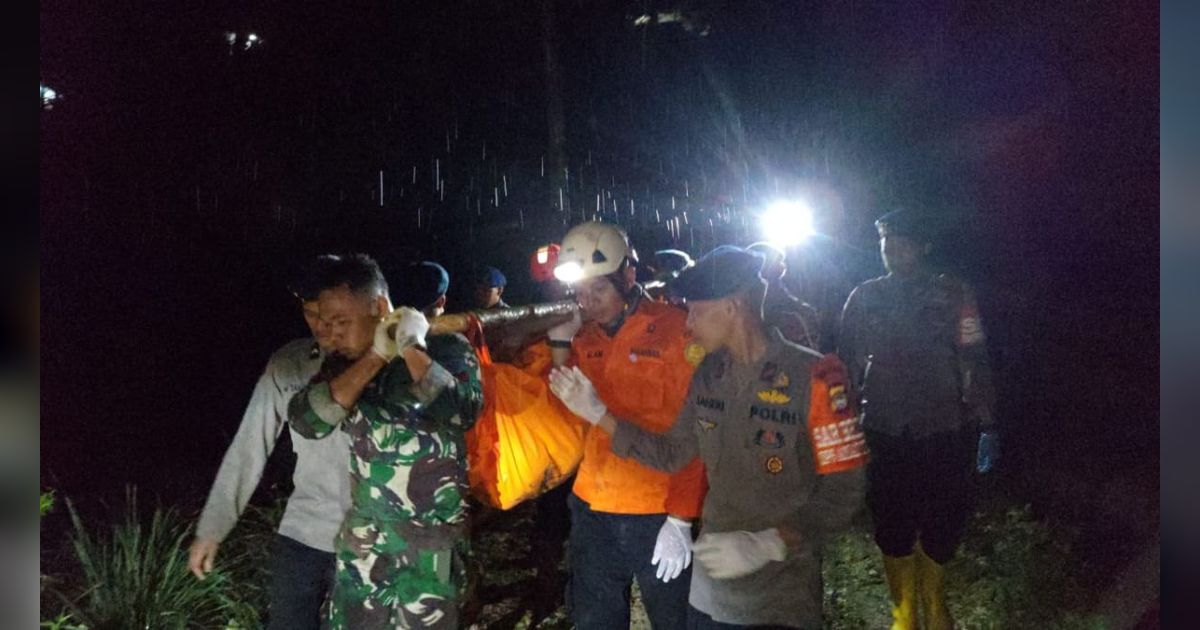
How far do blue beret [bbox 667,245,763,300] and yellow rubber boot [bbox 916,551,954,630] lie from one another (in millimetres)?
1956

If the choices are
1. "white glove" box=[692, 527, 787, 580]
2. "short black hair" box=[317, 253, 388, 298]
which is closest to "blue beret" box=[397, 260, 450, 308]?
"short black hair" box=[317, 253, 388, 298]

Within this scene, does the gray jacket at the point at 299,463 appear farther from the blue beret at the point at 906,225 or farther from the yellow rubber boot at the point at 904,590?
the blue beret at the point at 906,225

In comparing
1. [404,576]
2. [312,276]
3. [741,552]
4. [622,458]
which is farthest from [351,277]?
[741,552]

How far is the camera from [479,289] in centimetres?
551

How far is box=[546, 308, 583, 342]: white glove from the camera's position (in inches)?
149

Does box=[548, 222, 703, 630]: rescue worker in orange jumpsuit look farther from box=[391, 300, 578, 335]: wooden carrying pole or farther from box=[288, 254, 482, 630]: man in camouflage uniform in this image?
box=[288, 254, 482, 630]: man in camouflage uniform

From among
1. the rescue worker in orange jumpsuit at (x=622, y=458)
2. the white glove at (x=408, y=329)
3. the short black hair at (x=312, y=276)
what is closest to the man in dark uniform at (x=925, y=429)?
the rescue worker in orange jumpsuit at (x=622, y=458)

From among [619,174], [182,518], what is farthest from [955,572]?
[619,174]

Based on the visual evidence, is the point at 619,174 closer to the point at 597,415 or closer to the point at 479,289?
the point at 479,289

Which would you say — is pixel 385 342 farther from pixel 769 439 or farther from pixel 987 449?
pixel 987 449

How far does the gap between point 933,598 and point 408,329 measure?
2833mm

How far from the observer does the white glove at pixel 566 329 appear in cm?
378

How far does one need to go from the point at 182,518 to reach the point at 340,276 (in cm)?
368

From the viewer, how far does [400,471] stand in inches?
110
